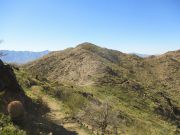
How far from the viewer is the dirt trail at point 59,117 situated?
30275 mm

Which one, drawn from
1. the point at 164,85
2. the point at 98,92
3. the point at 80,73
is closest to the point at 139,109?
the point at 98,92

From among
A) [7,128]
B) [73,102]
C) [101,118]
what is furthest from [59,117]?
[7,128]


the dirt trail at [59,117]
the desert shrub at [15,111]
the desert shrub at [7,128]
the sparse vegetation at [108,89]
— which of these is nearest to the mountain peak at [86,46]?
the sparse vegetation at [108,89]

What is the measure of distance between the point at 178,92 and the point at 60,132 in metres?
58.5

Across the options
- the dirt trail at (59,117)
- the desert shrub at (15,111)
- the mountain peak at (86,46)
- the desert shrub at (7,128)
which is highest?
the mountain peak at (86,46)

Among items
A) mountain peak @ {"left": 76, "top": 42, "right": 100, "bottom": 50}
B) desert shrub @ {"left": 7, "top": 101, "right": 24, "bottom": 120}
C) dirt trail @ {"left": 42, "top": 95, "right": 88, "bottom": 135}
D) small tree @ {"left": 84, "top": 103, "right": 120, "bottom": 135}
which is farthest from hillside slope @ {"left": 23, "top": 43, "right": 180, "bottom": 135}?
desert shrub @ {"left": 7, "top": 101, "right": 24, "bottom": 120}

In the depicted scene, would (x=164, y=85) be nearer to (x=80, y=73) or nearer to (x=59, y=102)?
(x=80, y=73)

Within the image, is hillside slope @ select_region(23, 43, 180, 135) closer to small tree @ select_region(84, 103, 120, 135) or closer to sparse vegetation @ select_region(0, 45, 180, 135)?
sparse vegetation @ select_region(0, 45, 180, 135)

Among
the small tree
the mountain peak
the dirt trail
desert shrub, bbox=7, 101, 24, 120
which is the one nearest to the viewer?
desert shrub, bbox=7, 101, 24, 120

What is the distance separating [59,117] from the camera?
33312mm

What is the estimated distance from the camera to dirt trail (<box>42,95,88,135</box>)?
3027 cm

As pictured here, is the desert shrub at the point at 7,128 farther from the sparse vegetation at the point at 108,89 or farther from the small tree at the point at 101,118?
the small tree at the point at 101,118

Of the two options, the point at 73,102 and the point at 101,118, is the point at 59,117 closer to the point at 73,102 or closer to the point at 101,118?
the point at 101,118

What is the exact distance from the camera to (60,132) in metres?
27.8
